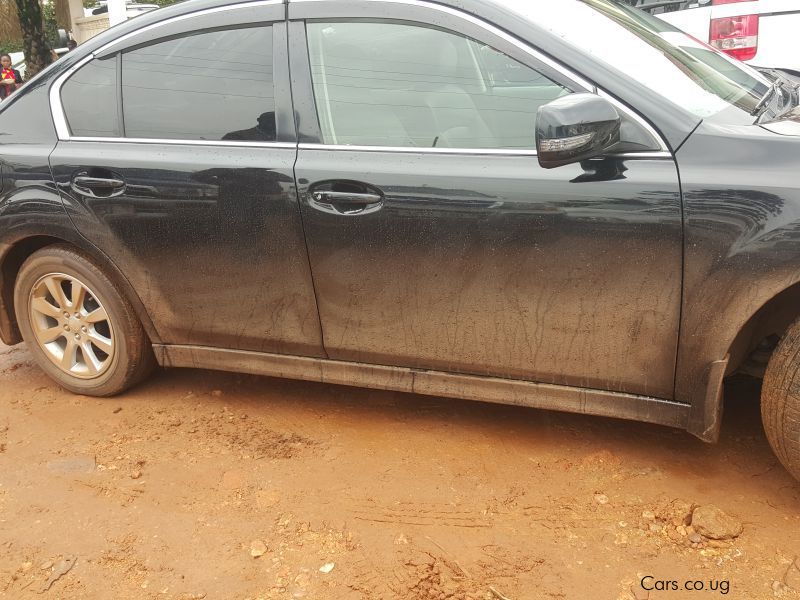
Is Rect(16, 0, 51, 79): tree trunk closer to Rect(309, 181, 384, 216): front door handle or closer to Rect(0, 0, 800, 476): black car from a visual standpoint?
Rect(0, 0, 800, 476): black car

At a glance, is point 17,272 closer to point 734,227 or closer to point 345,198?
point 345,198

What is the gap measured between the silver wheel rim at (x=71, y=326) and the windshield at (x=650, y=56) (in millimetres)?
2182

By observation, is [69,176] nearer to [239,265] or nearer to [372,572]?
[239,265]

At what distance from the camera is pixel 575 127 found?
2.39m

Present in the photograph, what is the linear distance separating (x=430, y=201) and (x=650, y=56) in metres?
0.91

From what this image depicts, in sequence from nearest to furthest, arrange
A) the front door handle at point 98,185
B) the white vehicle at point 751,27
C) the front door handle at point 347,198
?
the front door handle at point 347,198
the front door handle at point 98,185
the white vehicle at point 751,27

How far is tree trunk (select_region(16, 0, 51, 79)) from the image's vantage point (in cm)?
1555

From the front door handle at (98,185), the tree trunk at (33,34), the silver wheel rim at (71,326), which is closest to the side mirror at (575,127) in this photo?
the front door handle at (98,185)

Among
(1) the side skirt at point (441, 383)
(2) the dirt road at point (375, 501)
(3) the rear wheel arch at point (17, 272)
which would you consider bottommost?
(2) the dirt road at point (375, 501)

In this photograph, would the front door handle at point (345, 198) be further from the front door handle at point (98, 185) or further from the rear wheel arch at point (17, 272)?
the rear wheel arch at point (17, 272)

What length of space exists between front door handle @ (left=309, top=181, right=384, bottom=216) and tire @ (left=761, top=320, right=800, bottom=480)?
54.0 inches

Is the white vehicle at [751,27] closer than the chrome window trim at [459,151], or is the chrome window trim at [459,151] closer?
the chrome window trim at [459,151]

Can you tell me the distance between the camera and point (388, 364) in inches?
119

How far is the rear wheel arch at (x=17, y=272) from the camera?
3.37 meters
